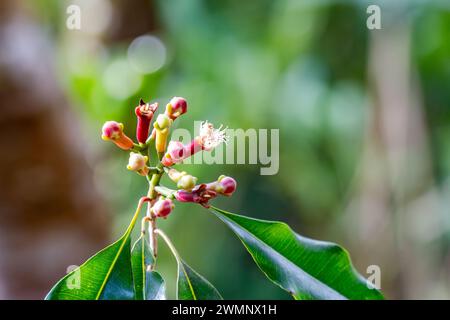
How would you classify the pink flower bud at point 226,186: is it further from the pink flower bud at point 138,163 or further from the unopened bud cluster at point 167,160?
the pink flower bud at point 138,163

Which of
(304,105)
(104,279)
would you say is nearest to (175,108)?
(104,279)

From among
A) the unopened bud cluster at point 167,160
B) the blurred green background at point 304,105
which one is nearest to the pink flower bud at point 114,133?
the unopened bud cluster at point 167,160

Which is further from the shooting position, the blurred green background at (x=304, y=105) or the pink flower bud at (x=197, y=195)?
the blurred green background at (x=304, y=105)

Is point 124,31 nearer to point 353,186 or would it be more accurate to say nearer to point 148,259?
point 353,186

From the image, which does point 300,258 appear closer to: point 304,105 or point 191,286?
point 191,286

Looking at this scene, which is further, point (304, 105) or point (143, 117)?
point (304, 105)

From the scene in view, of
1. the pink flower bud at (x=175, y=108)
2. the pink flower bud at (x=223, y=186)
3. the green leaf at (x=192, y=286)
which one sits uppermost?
the pink flower bud at (x=175, y=108)

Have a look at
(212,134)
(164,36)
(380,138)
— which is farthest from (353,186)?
(212,134)

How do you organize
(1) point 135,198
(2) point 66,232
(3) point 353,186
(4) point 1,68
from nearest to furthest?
(4) point 1,68, (2) point 66,232, (1) point 135,198, (3) point 353,186
